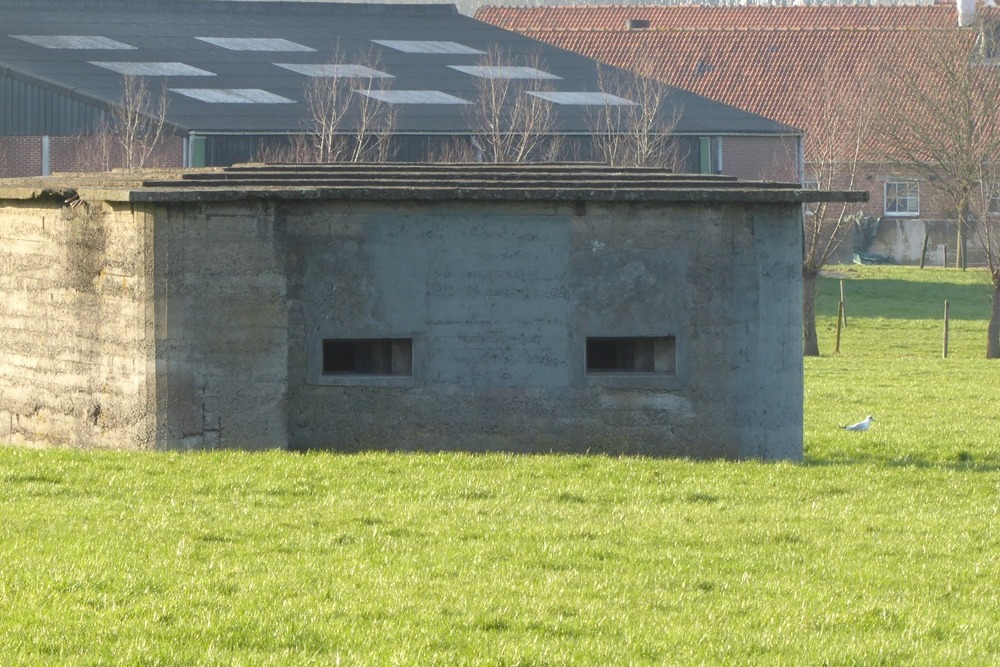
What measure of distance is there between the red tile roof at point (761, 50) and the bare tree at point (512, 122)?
41.9ft

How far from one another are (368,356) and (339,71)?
109 feet

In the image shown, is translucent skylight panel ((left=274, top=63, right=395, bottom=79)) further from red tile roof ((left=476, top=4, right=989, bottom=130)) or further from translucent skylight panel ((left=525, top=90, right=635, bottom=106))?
red tile roof ((left=476, top=4, right=989, bottom=130))

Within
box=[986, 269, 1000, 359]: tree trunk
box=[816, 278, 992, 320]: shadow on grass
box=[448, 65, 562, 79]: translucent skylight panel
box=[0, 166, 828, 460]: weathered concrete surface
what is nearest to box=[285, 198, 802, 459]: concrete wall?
box=[0, 166, 828, 460]: weathered concrete surface

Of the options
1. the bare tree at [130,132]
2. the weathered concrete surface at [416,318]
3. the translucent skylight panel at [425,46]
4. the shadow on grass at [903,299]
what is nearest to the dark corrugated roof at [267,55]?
the translucent skylight panel at [425,46]

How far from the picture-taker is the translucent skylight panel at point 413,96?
46250 millimetres

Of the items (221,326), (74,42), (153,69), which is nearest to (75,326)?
(221,326)

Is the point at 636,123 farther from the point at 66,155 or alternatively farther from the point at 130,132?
the point at 66,155

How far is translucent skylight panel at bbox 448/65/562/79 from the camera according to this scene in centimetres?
4906

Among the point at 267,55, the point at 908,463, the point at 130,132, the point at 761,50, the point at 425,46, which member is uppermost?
the point at 761,50

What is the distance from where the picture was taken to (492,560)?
10.2 m

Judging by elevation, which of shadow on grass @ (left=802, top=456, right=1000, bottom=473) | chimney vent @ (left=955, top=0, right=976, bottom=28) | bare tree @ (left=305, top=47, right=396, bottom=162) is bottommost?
shadow on grass @ (left=802, top=456, right=1000, bottom=473)

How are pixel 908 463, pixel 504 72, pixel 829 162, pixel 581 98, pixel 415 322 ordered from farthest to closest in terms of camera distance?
pixel 504 72, pixel 581 98, pixel 829 162, pixel 908 463, pixel 415 322

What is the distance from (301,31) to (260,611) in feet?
151

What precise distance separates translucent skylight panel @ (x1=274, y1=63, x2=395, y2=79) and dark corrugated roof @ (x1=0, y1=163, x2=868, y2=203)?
30244 mm
